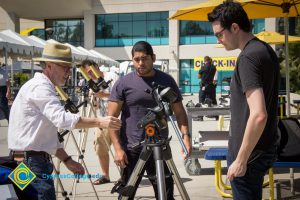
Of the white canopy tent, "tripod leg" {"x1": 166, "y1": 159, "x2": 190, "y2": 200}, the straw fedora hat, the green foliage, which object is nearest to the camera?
the straw fedora hat

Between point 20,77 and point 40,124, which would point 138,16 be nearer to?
point 20,77

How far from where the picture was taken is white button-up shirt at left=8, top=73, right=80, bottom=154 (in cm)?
311

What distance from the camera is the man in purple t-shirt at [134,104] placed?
411cm

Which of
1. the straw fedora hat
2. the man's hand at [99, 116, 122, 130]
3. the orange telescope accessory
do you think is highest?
the straw fedora hat

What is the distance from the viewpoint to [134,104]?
4.15m

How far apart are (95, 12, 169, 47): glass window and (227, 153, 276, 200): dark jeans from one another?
4192 centimetres

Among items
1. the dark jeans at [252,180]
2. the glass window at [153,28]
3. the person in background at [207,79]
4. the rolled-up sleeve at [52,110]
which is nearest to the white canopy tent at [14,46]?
the person in background at [207,79]

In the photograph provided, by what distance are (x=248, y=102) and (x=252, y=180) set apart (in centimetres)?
53

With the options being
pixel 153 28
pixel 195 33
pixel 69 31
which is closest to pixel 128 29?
pixel 153 28

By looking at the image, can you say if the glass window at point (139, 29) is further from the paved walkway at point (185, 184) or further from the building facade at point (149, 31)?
the paved walkway at point (185, 184)

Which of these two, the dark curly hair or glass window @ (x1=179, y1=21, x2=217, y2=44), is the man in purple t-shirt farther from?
glass window @ (x1=179, y1=21, x2=217, y2=44)

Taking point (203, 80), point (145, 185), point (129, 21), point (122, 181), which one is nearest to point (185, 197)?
point (122, 181)

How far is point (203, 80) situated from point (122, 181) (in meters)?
11.5

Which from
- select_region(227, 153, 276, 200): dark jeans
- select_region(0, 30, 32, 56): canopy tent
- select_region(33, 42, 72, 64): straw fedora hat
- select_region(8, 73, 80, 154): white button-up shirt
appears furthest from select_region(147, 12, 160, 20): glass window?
select_region(227, 153, 276, 200): dark jeans
